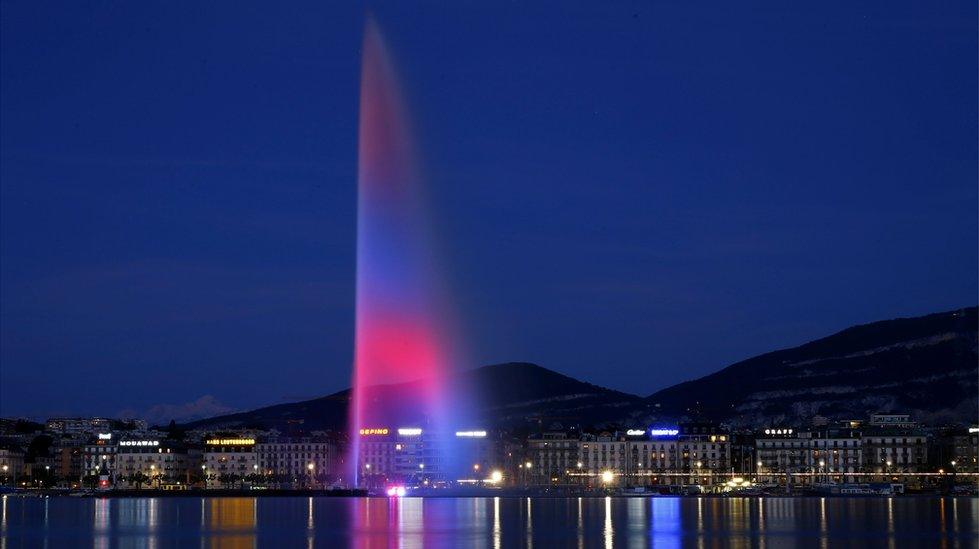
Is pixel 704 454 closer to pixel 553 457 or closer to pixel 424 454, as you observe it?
pixel 553 457

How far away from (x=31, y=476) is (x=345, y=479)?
119 ft

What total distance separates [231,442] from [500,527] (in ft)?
320

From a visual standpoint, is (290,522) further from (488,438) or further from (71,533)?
(488,438)

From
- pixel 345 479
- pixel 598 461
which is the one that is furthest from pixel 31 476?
pixel 598 461

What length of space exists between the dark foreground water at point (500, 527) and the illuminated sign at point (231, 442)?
66.5 m

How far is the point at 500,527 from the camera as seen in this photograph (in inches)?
2461

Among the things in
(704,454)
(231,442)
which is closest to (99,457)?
(231,442)

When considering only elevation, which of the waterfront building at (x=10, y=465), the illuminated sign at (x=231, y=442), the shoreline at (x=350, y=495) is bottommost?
the shoreline at (x=350, y=495)

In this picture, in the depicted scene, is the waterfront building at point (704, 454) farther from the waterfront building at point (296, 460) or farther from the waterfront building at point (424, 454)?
the waterfront building at point (296, 460)

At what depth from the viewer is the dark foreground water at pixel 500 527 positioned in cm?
5231

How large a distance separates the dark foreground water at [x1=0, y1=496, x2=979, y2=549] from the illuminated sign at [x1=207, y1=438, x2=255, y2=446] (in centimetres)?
6655

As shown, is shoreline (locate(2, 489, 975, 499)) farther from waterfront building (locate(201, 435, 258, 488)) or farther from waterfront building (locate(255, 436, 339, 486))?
waterfront building (locate(255, 436, 339, 486))

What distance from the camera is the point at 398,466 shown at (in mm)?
151500

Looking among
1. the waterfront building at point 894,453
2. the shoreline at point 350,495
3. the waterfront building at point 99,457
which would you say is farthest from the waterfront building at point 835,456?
the waterfront building at point 99,457
